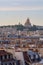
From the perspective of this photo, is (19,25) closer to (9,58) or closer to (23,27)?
(23,27)

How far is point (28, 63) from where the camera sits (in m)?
31.9

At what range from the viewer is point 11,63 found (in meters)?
31.6

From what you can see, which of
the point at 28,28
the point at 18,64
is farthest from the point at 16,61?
the point at 28,28

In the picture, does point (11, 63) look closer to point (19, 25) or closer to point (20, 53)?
point (20, 53)

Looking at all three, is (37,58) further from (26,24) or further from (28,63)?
(26,24)

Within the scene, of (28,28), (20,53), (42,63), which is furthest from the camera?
(28,28)

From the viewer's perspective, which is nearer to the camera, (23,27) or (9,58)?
(9,58)

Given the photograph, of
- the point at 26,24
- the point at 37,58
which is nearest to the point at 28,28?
the point at 26,24

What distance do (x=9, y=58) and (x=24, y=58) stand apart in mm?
1188

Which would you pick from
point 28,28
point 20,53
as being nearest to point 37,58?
point 20,53

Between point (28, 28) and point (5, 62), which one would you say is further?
point (28, 28)

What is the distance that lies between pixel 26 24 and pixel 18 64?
477 feet

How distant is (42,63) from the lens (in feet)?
102

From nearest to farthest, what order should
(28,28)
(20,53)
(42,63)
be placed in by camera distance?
1. (42,63)
2. (20,53)
3. (28,28)
